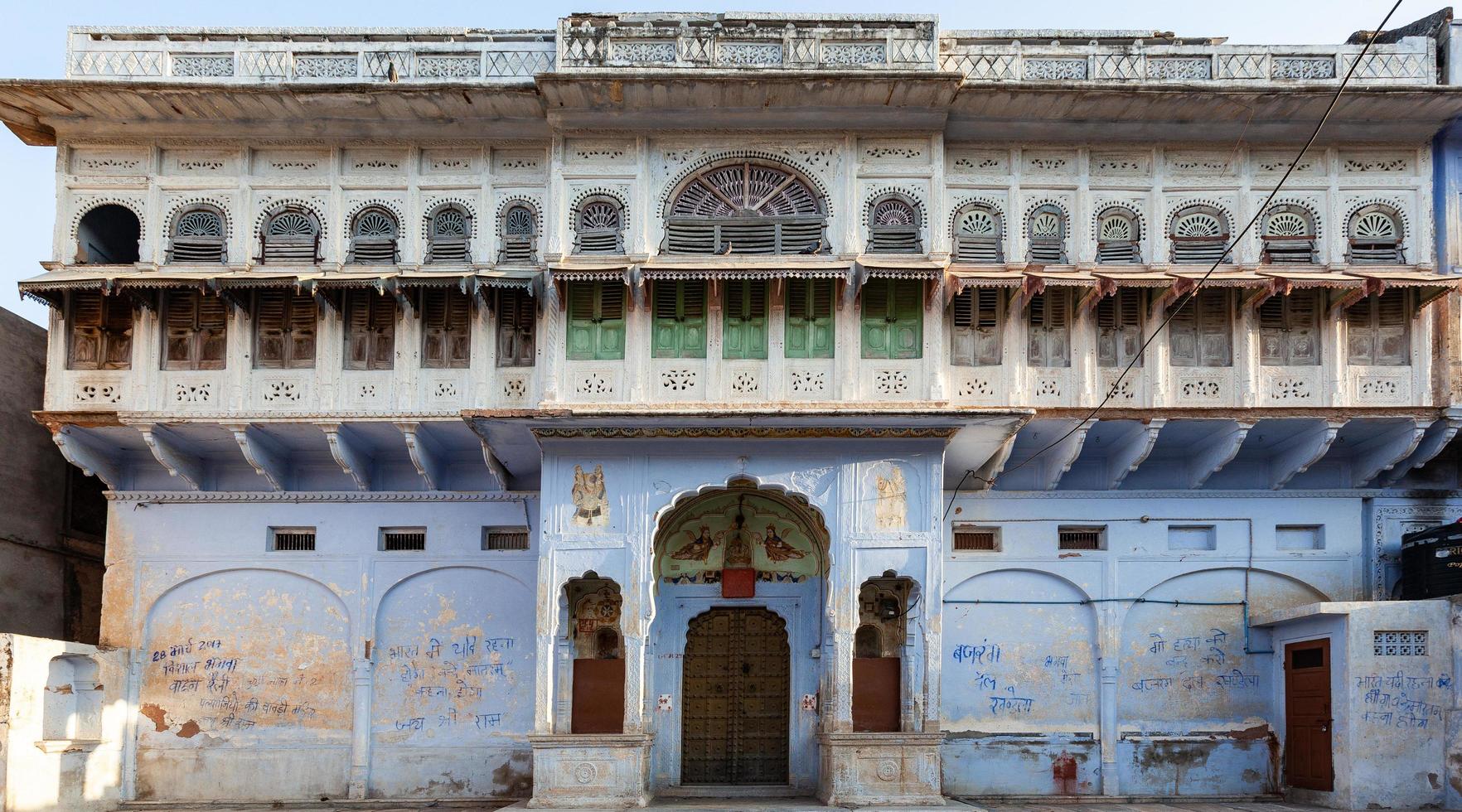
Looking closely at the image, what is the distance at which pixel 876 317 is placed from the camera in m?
17.2

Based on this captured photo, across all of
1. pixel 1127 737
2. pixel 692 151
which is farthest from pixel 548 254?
pixel 1127 737

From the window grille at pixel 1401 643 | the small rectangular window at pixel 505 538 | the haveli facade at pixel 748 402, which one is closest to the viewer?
the window grille at pixel 1401 643

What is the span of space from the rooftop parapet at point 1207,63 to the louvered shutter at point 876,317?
2.98 m

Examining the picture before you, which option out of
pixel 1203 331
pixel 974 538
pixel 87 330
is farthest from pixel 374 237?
pixel 1203 331

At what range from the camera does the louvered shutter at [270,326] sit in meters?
18.0

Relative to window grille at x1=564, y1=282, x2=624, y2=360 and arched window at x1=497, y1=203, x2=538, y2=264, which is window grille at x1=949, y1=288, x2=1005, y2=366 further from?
arched window at x1=497, y1=203, x2=538, y2=264

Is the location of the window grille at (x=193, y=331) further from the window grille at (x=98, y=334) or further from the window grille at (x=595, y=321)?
the window grille at (x=595, y=321)

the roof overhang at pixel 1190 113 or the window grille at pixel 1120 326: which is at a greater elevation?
the roof overhang at pixel 1190 113

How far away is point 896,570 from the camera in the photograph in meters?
16.4

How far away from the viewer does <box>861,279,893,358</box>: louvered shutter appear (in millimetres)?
17094

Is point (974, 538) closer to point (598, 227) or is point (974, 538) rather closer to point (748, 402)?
point (748, 402)

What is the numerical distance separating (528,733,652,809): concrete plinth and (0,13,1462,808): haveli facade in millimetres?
468

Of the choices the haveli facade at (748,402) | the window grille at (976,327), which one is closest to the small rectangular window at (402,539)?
the haveli facade at (748,402)

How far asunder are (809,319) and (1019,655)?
549 cm
